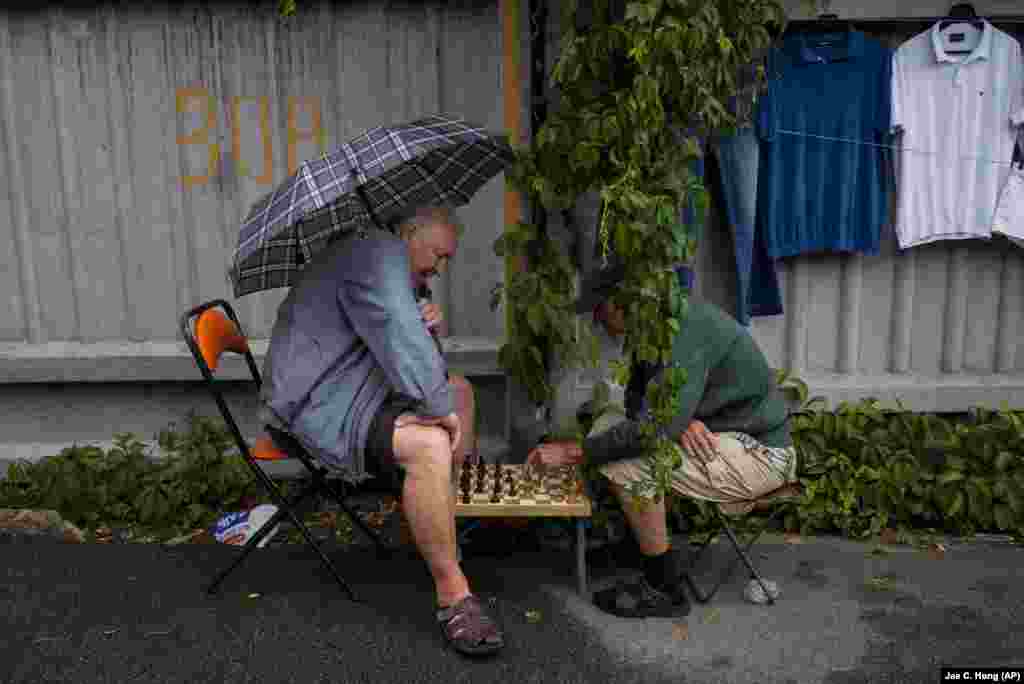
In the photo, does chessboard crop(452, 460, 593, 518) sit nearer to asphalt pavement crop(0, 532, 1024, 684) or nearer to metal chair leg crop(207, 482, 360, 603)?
asphalt pavement crop(0, 532, 1024, 684)

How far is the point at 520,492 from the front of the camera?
3873 mm

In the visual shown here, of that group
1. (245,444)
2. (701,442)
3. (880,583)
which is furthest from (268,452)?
(880,583)

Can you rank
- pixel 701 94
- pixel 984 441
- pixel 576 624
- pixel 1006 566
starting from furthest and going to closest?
pixel 984 441 → pixel 1006 566 → pixel 576 624 → pixel 701 94

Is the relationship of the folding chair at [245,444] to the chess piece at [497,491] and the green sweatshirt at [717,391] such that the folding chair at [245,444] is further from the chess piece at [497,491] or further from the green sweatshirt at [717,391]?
the green sweatshirt at [717,391]

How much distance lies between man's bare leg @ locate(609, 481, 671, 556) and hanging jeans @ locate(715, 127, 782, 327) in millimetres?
1466

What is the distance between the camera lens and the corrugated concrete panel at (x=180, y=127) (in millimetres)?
4695

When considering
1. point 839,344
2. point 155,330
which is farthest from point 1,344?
point 839,344

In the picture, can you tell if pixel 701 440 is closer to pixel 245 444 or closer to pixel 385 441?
pixel 385 441

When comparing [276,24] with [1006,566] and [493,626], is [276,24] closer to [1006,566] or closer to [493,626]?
[493,626]

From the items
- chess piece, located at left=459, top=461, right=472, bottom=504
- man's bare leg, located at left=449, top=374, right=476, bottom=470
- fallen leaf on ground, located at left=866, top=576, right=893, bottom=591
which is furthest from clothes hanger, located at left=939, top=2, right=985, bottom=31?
chess piece, located at left=459, top=461, right=472, bottom=504

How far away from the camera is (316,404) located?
3.57 m

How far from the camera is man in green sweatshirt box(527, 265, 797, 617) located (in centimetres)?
359

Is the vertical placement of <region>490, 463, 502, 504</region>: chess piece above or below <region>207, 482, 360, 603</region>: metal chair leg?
above

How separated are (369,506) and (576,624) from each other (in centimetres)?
156
